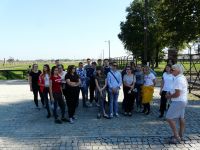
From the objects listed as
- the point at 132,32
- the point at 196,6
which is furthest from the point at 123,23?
the point at 196,6

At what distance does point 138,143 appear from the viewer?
8914 millimetres

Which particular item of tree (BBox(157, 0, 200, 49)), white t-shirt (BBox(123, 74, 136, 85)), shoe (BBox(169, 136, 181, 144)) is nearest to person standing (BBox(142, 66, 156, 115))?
white t-shirt (BBox(123, 74, 136, 85))

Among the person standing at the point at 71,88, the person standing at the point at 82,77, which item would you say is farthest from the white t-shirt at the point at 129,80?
the person standing at the point at 82,77

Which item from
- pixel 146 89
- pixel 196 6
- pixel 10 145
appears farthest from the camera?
pixel 196 6

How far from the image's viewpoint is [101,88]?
1292 centimetres

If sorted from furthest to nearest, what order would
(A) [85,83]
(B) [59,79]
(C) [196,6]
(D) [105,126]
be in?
(C) [196,6], (A) [85,83], (B) [59,79], (D) [105,126]

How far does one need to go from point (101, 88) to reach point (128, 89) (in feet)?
2.93

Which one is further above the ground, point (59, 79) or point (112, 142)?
point (59, 79)

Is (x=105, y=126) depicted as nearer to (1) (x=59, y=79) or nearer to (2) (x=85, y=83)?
(1) (x=59, y=79)

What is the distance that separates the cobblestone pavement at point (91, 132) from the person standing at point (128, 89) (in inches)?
12.1

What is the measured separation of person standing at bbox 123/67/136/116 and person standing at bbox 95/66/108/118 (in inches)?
27.7

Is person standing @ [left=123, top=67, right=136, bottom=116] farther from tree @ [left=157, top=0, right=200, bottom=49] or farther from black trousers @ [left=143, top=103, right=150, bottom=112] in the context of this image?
tree @ [left=157, top=0, right=200, bottom=49]

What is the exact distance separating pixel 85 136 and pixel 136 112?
4389 mm

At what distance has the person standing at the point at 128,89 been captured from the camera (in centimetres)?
1302
